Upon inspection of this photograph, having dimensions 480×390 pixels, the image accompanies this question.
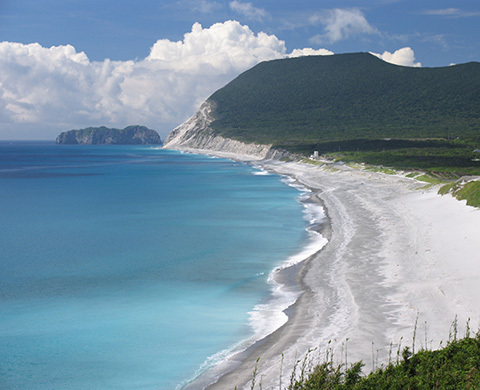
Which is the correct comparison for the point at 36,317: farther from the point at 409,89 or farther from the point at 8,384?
the point at 409,89

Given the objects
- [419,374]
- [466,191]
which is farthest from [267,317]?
[466,191]

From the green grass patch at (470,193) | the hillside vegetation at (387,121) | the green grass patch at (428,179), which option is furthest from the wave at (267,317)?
the hillside vegetation at (387,121)

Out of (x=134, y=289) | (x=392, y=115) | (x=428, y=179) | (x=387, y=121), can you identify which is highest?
(x=392, y=115)

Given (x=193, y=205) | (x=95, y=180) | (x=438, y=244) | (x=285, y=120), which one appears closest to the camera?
(x=438, y=244)

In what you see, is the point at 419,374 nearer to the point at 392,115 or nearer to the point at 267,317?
the point at 267,317

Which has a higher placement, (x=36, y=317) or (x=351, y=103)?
(x=351, y=103)

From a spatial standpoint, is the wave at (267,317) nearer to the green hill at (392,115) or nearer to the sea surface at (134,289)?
the sea surface at (134,289)

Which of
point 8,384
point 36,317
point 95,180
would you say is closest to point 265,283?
point 36,317
